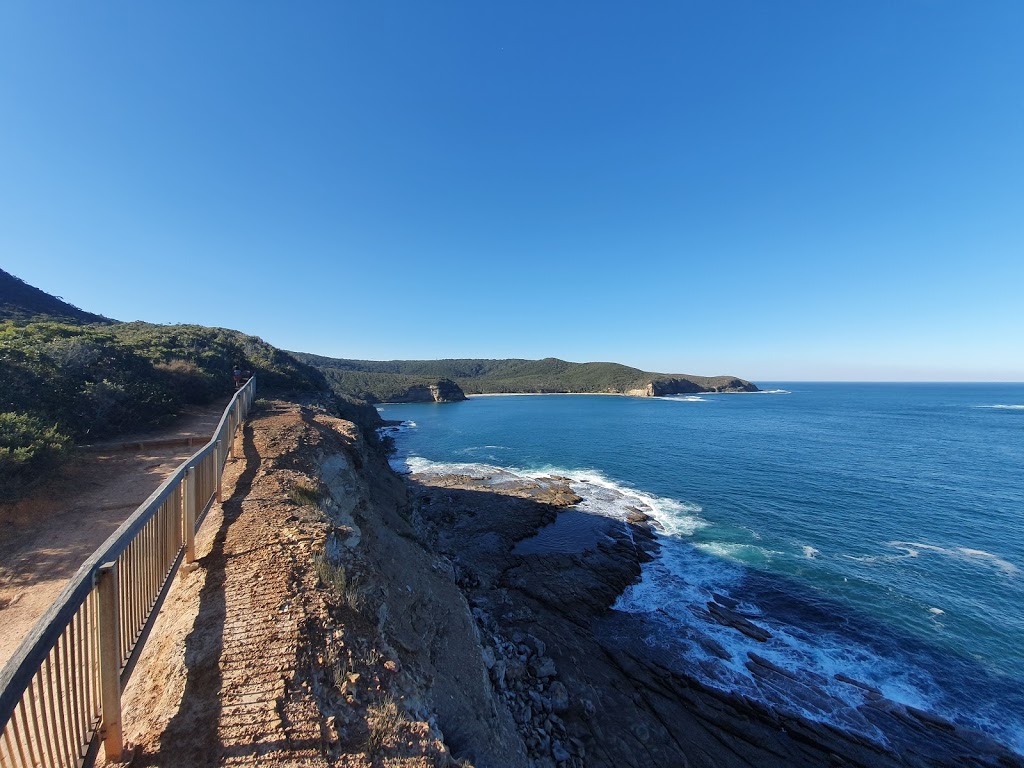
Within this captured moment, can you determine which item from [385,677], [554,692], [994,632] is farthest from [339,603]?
[994,632]

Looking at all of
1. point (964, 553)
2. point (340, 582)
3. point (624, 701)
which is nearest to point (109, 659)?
point (340, 582)

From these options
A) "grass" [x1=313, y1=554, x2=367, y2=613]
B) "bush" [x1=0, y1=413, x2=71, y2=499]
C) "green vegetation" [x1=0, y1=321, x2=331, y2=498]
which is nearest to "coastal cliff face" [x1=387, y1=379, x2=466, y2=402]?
"green vegetation" [x1=0, y1=321, x2=331, y2=498]

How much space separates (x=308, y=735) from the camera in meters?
4.46

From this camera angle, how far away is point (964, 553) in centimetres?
1989

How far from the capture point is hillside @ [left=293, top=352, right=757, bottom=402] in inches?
4951

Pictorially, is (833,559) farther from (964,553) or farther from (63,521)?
(63,521)

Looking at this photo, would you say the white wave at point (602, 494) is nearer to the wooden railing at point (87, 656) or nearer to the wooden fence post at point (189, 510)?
the wooden fence post at point (189, 510)

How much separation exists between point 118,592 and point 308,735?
2522mm

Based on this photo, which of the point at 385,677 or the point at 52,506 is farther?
the point at 52,506

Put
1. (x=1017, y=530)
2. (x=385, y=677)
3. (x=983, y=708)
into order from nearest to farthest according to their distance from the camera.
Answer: (x=385, y=677)
(x=983, y=708)
(x=1017, y=530)

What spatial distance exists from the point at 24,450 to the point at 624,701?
53.7ft

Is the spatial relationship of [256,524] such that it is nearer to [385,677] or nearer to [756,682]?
[385,677]

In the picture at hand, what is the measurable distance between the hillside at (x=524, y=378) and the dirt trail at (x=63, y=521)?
4147 inches

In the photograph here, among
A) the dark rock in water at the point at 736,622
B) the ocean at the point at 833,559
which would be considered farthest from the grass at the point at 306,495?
the dark rock in water at the point at 736,622
